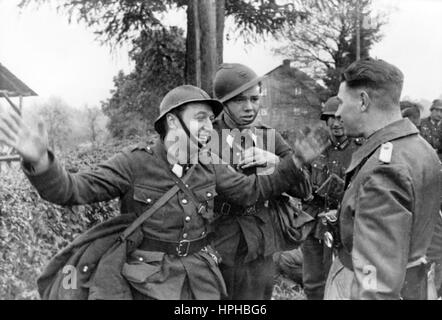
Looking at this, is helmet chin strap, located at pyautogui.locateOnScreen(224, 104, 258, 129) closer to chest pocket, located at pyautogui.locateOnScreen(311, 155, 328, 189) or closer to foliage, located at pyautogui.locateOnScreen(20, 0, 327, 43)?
chest pocket, located at pyautogui.locateOnScreen(311, 155, 328, 189)

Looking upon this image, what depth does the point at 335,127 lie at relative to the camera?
16.5ft

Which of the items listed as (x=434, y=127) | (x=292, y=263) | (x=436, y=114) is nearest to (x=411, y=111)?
(x=434, y=127)

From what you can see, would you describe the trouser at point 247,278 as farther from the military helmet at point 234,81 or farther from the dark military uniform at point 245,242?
the military helmet at point 234,81

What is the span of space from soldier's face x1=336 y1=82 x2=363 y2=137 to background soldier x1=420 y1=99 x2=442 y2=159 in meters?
4.53

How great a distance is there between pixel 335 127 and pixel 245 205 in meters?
1.89

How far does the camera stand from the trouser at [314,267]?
506 cm

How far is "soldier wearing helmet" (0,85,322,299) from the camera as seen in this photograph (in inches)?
110

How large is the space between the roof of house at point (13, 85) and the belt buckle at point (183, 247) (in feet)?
6.55

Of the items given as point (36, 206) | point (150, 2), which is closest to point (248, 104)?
point (36, 206)

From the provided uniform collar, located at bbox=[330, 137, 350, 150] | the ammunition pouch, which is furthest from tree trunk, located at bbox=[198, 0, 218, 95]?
the ammunition pouch

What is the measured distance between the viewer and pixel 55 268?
2898mm

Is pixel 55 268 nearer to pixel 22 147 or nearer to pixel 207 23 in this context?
pixel 22 147

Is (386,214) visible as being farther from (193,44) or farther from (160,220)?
(193,44)

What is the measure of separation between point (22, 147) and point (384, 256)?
1774 mm
